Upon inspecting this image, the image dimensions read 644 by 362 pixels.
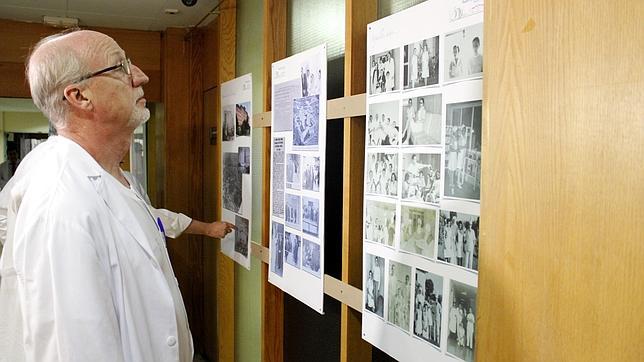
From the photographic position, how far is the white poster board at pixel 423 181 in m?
1.18

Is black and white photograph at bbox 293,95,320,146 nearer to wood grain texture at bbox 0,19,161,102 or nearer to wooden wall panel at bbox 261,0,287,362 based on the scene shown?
wooden wall panel at bbox 261,0,287,362

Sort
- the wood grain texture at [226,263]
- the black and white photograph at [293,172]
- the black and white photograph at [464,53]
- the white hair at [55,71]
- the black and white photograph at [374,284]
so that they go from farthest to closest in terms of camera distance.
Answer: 1. the wood grain texture at [226,263]
2. the black and white photograph at [293,172]
3. the black and white photograph at [374,284]
4. the white hair at [55,71]
5. the black and white photograph at [464,53]

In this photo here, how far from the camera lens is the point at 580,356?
2.31 ft

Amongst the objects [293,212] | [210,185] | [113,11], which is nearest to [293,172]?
[293,212]

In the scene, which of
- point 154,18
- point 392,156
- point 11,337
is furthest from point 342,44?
point 154,18

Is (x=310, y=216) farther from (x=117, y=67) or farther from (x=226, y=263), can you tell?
(x=226, y=263)

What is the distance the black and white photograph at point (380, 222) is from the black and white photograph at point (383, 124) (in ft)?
0.60

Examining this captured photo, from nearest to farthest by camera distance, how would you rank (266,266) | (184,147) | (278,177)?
(278,177) < (266,266) < (184,147)

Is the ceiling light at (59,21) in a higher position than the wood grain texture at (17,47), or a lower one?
higher

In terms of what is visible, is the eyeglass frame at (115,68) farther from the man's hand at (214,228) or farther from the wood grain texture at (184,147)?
the wood grain texture at (184,147)

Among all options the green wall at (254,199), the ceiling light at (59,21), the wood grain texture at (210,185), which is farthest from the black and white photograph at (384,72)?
the ceiling light at (59,21)

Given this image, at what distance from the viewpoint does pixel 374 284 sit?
5.06ft

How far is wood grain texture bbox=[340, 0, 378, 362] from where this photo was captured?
1660 mm

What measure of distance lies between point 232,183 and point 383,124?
1.63 meters
